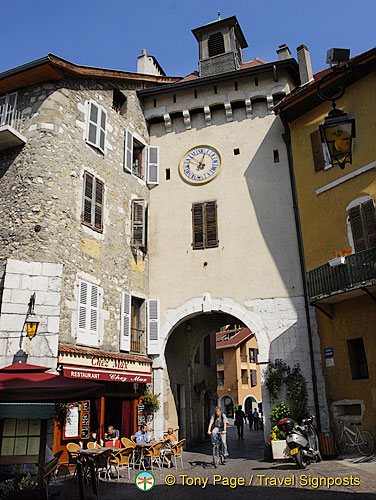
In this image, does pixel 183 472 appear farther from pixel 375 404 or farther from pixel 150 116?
pixel 150 116

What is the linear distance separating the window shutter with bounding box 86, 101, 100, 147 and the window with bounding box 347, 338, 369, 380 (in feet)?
31.5

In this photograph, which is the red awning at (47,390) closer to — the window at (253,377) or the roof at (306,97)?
the roof at (306,97)

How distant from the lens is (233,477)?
9391 mm

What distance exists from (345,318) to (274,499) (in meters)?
6.38

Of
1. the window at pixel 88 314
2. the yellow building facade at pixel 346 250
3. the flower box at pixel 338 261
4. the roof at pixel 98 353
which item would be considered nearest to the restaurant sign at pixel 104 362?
the roof at pixel 98 353

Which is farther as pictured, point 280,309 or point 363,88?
point 280,309

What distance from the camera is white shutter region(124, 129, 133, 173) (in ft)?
50.7

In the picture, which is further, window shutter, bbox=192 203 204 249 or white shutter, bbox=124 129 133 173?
white shutter, bbox=124 129 133 173

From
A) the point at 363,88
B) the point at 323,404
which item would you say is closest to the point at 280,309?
the point at 323,404

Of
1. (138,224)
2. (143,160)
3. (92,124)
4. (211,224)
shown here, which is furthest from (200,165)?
(92,124)

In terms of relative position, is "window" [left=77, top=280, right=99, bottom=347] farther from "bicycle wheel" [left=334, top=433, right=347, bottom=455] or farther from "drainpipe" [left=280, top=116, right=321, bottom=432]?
"bicycle wheel" [left=334, top=433, right=347, bottom=455]

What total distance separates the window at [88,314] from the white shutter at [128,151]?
4.82 meters

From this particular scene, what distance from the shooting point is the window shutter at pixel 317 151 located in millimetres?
13695

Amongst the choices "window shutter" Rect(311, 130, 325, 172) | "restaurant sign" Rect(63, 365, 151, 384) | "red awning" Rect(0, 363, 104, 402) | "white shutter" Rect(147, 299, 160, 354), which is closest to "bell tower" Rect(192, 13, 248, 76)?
"window shutter" Rect(311, 130, 325, 172)
